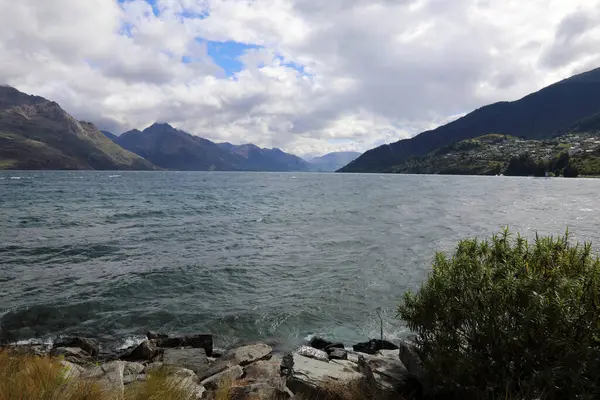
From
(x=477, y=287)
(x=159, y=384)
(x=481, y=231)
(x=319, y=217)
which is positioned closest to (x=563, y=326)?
(x=477, y=287)

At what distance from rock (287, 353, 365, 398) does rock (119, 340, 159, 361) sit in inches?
279

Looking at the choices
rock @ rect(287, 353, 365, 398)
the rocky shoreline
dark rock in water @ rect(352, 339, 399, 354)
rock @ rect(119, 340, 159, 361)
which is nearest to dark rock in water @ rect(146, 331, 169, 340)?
the rocky shoreline

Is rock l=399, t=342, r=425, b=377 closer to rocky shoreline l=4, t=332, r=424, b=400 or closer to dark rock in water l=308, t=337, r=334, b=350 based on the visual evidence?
rocky shoreline l=4, t=332, r=424, b=400

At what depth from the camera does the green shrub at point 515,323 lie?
6.85 meters

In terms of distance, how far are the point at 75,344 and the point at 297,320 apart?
11.0 metres

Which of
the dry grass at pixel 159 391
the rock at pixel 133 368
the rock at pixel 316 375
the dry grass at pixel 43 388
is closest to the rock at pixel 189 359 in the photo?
the rock at pixel 133 368

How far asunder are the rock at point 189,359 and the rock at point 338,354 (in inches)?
200

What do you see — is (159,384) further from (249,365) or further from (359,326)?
(359,326)

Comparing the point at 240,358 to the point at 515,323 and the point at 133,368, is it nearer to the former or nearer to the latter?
the point at 133,368

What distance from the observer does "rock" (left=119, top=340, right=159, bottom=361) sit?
15367mm

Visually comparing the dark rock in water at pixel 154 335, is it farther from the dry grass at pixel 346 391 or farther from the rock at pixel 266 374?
the dry grass at pixel 346 391

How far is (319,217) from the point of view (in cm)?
5872

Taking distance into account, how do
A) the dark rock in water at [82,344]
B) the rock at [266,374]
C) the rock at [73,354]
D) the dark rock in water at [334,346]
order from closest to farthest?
the rock at [266,374] < the rock at [73,354] < the dark rock in water at [334,346] < the dark rock in water at [82,344]

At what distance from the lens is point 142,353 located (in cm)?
1545
